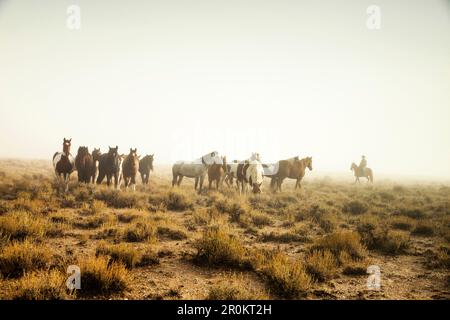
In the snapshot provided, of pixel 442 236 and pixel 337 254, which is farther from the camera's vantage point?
pixel 442 236

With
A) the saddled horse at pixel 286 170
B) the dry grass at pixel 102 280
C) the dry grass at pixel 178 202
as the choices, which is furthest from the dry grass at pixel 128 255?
the saddled horse at pixel 286 170

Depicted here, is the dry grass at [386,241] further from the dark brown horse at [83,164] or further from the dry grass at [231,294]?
the dark brown horse at [83,164]

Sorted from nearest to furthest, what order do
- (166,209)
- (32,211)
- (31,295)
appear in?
(31,295) < (32,211) < (166,209)

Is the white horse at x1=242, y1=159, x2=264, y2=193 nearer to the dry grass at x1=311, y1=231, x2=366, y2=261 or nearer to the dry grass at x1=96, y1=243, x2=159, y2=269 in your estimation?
the dry grass at x1=311, y1=231, x2=366, y2=261

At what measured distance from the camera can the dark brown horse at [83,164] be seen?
16219 mm

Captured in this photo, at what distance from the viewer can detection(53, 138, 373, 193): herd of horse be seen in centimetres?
1546

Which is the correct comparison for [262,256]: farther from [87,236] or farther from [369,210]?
[369,210]

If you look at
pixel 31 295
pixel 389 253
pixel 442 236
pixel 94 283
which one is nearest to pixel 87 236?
pixel 94 283

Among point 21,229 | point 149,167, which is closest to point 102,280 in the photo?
point 21,229

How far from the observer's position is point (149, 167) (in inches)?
834

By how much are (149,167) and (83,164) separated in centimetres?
555

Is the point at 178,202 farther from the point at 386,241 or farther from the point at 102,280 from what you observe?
the point at 386,241
